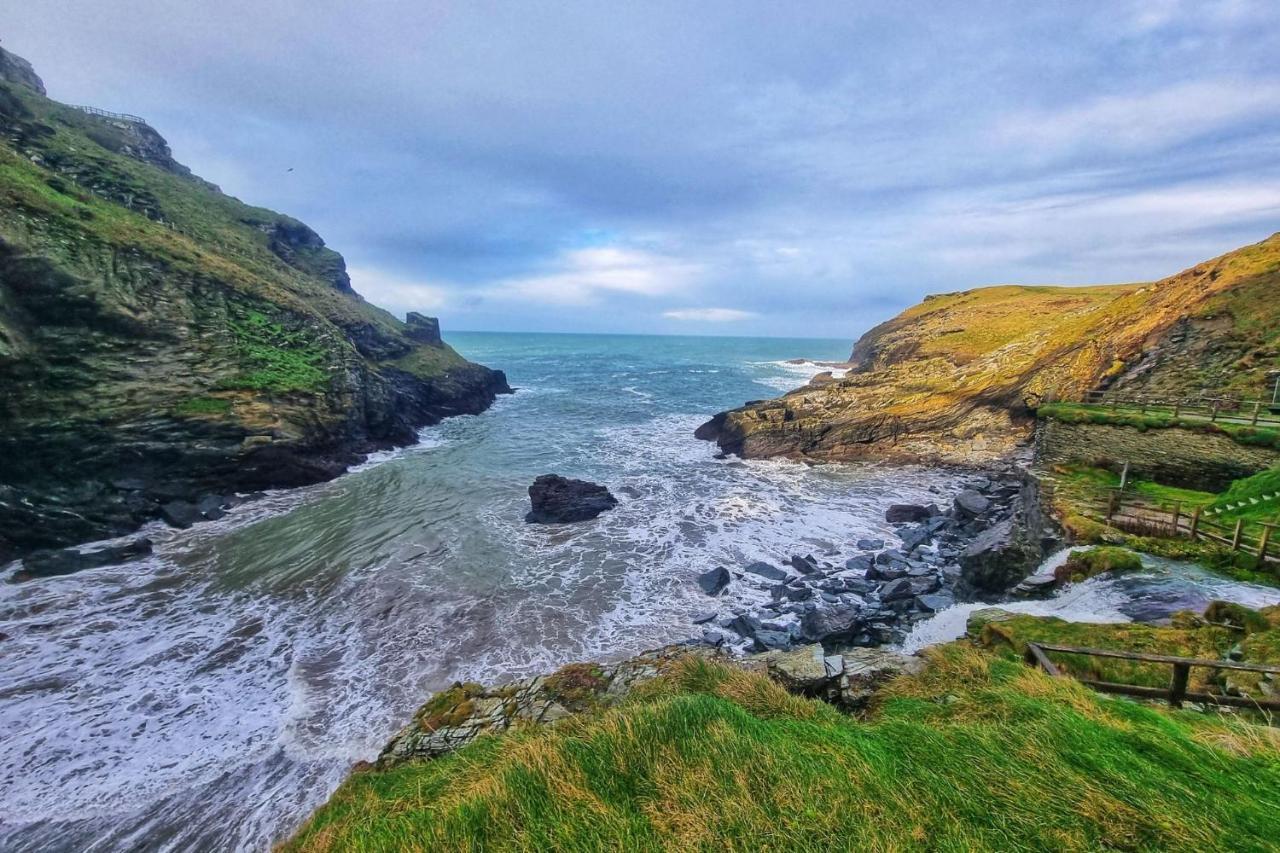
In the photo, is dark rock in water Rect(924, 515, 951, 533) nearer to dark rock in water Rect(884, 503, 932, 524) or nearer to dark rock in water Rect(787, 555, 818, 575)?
dark rock in water Rect(884, 503, 932, 524)

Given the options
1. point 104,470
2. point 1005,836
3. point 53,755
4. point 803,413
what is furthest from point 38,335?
point 803,413

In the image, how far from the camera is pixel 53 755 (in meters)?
9.77

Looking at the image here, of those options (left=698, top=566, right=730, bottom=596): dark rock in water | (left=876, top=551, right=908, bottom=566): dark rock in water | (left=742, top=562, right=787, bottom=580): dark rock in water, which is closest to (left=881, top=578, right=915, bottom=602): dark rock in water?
(left=876, top=551, right=908, bottom=566): dark rock in water

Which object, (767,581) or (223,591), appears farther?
(767,581)

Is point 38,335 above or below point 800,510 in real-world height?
above

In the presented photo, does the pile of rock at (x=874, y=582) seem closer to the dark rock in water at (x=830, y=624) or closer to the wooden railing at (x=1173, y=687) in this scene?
the dark rock in water at (x=830, y=624)

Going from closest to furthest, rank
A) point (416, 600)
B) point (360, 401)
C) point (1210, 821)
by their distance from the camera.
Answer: point (1210, 821) → point (416, 600) → point (360, 401)

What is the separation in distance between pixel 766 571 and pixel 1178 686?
1242 centimetres

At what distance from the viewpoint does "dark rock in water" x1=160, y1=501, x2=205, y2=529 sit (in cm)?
2097

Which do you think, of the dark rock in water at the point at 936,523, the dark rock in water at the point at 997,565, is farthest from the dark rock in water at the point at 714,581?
the dark rock in water at the point at 936,523

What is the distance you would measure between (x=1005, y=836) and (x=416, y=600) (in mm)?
16055

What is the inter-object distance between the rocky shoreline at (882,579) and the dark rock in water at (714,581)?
0.04 m

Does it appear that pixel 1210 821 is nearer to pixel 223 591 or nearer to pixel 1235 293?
pixel 223 591

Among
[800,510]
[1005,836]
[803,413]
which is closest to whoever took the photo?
[1005,836]
